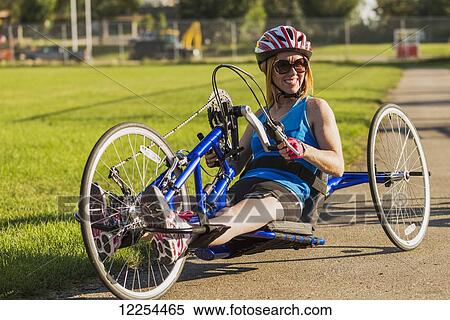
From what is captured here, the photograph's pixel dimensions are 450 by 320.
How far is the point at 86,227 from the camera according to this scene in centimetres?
454

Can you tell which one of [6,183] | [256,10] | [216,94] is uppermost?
[256,10]

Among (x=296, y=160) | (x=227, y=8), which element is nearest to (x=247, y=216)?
(x=296, y=160)

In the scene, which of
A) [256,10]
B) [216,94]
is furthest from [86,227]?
[256,10]

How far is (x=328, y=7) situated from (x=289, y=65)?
90814mm

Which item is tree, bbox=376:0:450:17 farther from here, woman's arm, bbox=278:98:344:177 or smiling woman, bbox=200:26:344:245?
woman's arm, bbox=278:98:344:177

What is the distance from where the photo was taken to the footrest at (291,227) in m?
5.26

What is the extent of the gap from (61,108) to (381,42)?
41.2 m

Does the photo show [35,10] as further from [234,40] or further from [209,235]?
[209,235]

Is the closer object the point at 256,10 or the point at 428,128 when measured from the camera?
the point at 428,128

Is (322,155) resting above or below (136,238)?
above

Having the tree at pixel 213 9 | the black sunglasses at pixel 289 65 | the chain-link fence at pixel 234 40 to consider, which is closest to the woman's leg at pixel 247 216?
the black sunglasses at pixel 289 65

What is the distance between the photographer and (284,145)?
16.7 feet

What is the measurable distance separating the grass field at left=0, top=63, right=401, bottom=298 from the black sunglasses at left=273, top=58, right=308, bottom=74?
1.63 m

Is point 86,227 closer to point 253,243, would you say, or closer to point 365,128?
point 253,243
